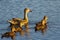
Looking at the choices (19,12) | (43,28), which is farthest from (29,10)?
(43,28)

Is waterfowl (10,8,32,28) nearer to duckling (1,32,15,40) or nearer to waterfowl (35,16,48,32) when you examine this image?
waterfowl (35,16,48,32)

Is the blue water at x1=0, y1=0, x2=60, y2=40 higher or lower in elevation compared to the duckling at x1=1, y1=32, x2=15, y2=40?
higher

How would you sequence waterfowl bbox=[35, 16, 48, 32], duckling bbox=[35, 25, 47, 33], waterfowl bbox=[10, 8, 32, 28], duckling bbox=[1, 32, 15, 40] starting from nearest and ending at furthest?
duckling bbox=[1, 32, 15, 40], duckling bbox=[35, 25, 47, 33], waterfowl bbox=[35, 16, 48, 32], waterfowl bbox=[10, 8, 32, 28]

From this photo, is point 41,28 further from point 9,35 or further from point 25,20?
point 9,35

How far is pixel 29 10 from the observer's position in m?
21.0

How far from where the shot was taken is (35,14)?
20922 millimetres

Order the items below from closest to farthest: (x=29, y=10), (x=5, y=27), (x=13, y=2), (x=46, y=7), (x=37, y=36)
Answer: (x=37, y=36), (x=5, y=27), (x=29, y=10), (x=46, y=7), (x=13, y=2)

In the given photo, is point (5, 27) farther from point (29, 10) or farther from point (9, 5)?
point (9, 5)

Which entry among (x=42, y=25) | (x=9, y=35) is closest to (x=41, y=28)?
(x=42, y=25)

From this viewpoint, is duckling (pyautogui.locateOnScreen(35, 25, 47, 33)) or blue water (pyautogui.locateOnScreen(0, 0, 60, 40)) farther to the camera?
duckling (pyautogui.locateOnScreen(35, 25, 47, 33))

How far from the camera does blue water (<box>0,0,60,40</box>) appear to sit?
17062mm

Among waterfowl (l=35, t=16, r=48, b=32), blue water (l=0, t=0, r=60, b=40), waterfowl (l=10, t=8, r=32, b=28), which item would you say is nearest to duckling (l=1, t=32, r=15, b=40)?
blue water (l=0, t=0, r=60, b=40)

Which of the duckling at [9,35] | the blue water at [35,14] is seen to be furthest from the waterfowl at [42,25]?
the duckling at [9,35]

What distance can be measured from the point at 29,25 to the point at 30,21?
0.74m
